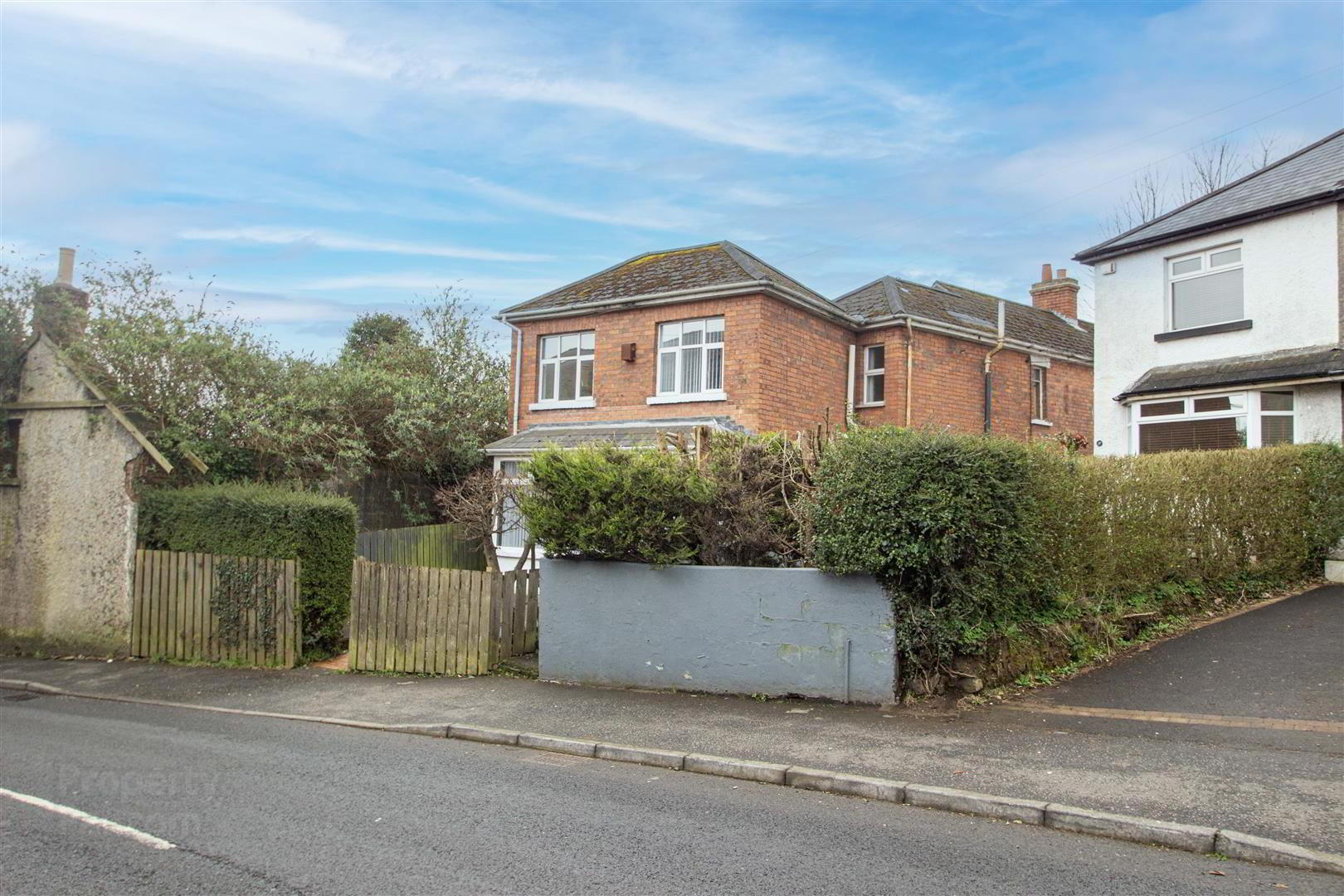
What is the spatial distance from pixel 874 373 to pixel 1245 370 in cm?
780

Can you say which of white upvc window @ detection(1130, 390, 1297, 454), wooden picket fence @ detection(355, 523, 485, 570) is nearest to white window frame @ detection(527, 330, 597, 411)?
wooden picket fence @ detection(355, 523, 485, 570)

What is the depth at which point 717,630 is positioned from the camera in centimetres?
958

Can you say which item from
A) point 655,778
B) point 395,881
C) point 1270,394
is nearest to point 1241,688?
point 655,778

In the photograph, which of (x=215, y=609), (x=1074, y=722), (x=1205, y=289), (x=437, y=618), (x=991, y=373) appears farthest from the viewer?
(x=991, y=373)

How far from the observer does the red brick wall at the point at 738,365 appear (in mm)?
18578

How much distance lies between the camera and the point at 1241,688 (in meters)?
8.47

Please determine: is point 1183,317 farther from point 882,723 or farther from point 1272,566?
point 882,723

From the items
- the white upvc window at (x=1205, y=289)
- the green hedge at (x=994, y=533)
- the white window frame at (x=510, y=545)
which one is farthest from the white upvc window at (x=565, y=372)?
the green hedge at (x=994, y=533)

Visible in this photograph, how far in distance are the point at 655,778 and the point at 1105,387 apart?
14.5m

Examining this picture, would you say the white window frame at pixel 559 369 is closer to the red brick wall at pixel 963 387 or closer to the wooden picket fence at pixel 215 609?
the red brick wall at pixel 963 387

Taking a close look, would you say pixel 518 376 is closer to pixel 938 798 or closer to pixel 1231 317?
pixel 1231 317

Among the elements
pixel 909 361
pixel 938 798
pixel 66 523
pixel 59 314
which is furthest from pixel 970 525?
pixel 59 314

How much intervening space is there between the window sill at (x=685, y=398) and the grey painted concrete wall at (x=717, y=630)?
29.1 ft

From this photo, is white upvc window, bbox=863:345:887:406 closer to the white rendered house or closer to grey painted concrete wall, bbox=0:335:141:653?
the white rendered house
